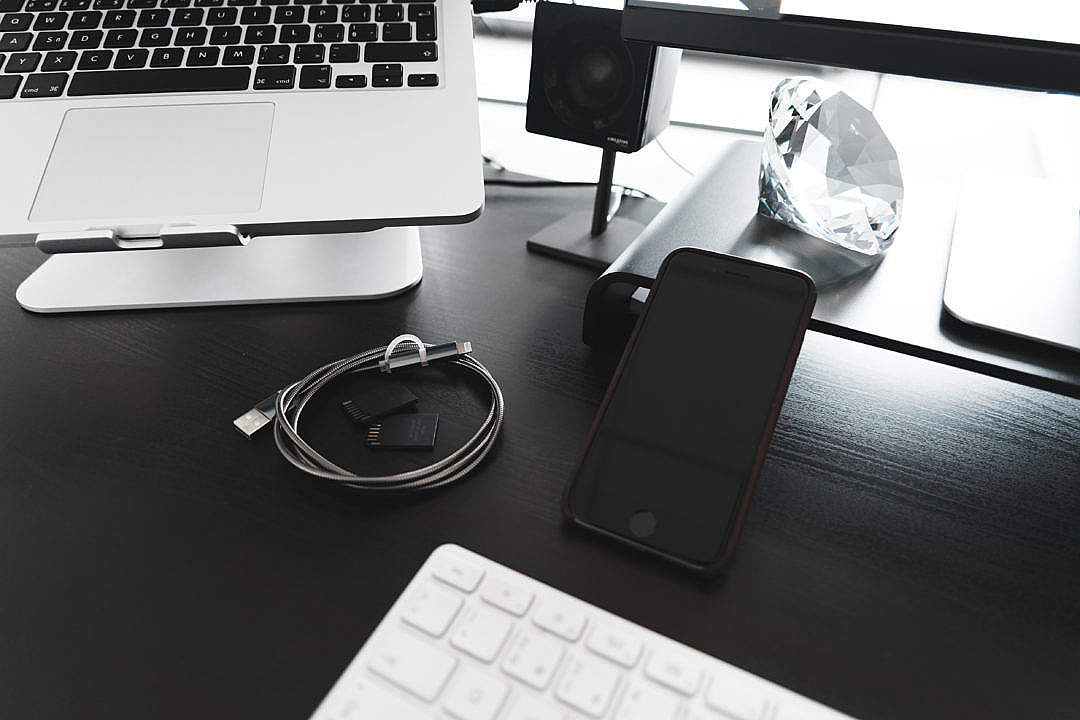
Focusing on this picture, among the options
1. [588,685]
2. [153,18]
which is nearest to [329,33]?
[153,18]

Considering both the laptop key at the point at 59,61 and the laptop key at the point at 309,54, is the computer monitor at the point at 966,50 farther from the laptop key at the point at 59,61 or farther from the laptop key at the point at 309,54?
the laptop key at the point at 59,61

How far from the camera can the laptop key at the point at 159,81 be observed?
19.5 inches

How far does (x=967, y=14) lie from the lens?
383mm

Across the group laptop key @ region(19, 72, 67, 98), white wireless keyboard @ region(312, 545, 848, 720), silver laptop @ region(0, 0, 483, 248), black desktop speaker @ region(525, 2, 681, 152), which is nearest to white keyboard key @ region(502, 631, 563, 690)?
white wireless keyboard @ region(312, 545, 848, 720)

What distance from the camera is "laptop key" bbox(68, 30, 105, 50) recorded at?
514 millimetres

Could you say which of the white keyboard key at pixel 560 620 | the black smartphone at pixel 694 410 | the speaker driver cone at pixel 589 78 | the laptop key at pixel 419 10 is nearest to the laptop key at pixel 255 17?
the laptop key at pixel 419 10

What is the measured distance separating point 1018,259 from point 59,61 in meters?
0.64

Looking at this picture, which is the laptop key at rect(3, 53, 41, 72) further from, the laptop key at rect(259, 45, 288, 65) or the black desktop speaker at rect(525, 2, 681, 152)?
the black desktop speaker at rect(525, 2, 681, 152)

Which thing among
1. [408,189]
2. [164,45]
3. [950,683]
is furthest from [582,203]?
[950,683]

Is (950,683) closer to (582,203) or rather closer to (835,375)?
(835,375)

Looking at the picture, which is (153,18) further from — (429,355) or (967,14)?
(967,14)

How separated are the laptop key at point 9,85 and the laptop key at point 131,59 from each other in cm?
6

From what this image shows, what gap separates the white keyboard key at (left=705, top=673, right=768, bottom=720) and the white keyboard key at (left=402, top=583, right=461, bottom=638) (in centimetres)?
10

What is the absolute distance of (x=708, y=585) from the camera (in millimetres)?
347
